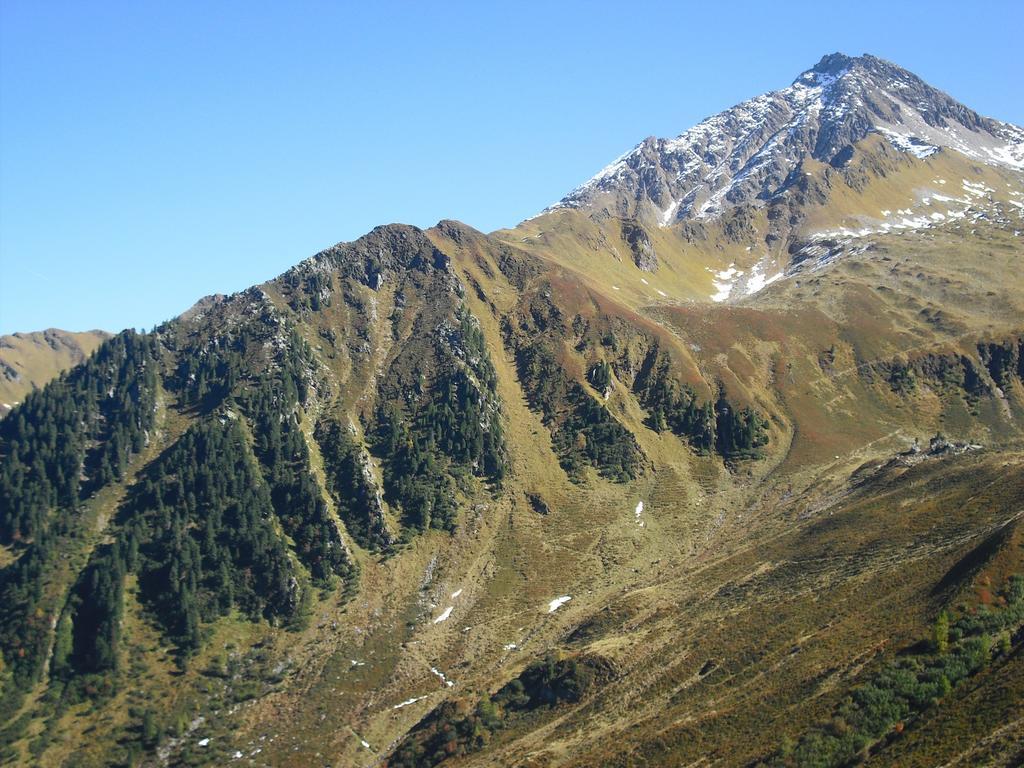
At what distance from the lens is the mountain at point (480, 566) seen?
247 ft

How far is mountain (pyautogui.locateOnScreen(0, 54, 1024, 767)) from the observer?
7525 centimetres

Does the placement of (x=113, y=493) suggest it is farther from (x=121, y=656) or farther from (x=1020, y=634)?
(x=1020, y=634)

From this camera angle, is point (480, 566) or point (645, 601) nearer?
point (645, 601)

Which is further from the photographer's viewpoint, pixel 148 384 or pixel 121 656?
pixel 148 384

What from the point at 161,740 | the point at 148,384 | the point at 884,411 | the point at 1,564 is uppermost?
the point at 148,384

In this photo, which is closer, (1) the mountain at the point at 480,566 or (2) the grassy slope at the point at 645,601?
(1) the mountain at the point at 480,566

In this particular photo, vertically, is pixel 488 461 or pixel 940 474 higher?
pixel 488 461

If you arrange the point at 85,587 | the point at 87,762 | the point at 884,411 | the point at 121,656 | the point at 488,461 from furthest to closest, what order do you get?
the point at 884,411 → the point at 488,461 → the point at 85,587 → the point at 121,656 → the point at 87,762

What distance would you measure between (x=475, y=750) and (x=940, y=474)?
293ft

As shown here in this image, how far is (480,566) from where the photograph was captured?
14575cm

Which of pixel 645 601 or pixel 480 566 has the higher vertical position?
pixel 480 566

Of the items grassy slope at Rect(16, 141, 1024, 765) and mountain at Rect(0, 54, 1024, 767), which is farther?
grassy slope at Rect(16, 141, 1024, 765)

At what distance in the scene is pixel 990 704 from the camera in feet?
182

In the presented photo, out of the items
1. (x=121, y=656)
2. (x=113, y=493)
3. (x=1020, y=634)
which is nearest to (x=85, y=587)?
(x=121, y=656)
